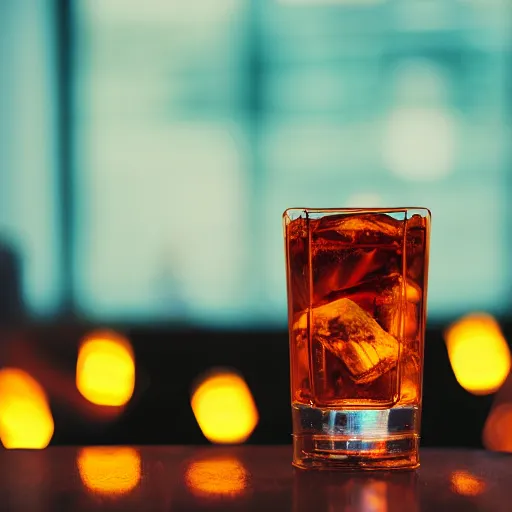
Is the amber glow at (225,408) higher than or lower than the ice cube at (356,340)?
lower

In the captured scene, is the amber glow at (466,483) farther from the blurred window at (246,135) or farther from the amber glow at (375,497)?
the blurred window at (246,135)

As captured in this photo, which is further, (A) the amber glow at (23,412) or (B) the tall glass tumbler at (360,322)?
(A) the amber glow at (23,412)

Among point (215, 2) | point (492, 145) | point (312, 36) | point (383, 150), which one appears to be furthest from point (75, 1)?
point (492, 145)

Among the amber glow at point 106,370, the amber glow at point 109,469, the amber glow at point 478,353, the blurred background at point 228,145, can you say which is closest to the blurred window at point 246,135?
the blurred background at point 228,145

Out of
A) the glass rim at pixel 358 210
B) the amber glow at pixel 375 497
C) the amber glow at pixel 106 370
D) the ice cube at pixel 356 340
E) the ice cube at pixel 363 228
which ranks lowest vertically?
the amber glow at pixel 106 370

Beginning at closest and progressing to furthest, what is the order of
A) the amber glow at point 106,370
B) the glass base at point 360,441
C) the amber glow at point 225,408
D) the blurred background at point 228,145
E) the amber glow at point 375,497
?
1. the amber glow at point 375,497
2. the glass base at point 360,441
3. the amber glow at point 225,408
4. the amber glow at point 106,370
5. the blurred background at point 228,145

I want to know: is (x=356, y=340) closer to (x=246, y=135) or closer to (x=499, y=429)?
(x=499, y=429)

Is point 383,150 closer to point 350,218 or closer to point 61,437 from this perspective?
point 61,437
